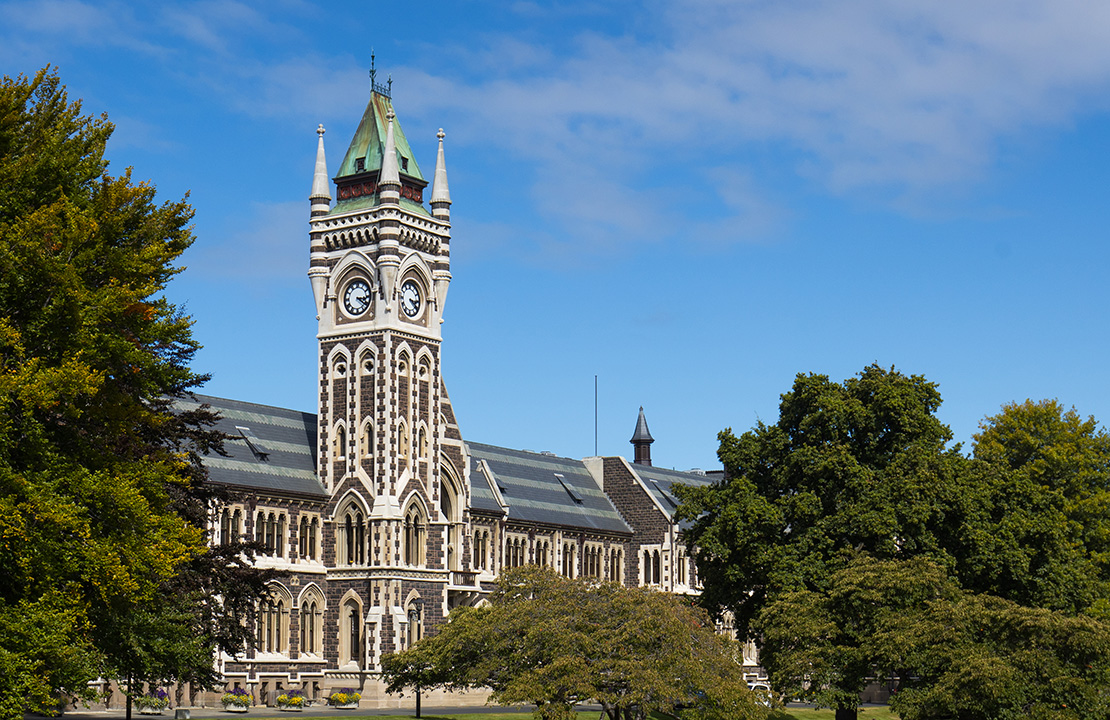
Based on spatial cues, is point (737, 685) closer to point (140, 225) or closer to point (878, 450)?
point (878, 450)

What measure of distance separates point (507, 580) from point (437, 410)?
33.5 m

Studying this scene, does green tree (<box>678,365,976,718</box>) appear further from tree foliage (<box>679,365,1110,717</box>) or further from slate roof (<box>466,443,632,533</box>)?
slate roof (<box>466,443,632,533</box>)

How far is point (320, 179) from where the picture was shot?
8038 cm

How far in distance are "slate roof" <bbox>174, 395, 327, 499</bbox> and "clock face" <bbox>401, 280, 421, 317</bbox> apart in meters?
8.88

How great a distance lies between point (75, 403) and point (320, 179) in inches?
1905

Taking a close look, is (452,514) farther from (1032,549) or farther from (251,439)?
(1032,549)

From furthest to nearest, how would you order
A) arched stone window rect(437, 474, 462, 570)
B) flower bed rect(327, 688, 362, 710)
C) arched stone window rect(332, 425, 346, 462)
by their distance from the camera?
1. arched stone window rect(437, 474, 462, 570)
2. arched stone window rect(332, 425, 346, 462)
3. flower bed rect(327, 688, 362, 710)

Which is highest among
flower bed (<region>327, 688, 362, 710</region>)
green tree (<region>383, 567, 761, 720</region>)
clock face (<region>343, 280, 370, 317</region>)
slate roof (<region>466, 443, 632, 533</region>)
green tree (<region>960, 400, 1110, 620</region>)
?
clock face (<region>343, 280, 370, 317</region>)

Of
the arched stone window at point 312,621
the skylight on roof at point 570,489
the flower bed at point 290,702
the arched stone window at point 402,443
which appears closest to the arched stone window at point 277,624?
the arched stone window at point 312,621

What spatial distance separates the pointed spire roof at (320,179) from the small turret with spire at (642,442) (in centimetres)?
4548

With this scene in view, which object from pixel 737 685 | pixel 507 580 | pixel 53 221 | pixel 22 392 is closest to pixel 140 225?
pixel 53 221

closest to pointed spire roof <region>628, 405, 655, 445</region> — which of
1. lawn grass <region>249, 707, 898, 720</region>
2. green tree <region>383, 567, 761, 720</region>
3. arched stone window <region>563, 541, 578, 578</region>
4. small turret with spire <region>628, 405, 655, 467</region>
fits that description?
small turret with spire <region>628, 405, 655, 467</region>

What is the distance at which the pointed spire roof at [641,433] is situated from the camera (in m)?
119

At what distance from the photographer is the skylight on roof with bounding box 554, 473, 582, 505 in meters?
98.2
